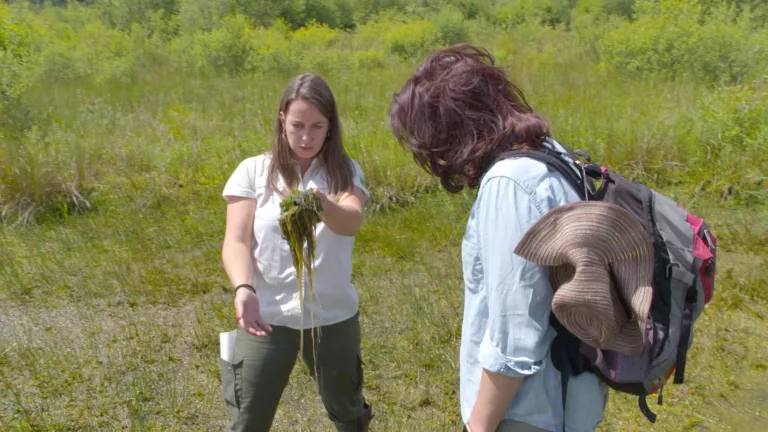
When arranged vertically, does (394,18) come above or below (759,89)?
→ below

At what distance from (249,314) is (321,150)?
69 cm

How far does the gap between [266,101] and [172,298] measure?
5.89 meters

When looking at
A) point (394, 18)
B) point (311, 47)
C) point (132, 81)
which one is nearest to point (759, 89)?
point (132, 81)

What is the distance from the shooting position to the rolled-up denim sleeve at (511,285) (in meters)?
→ 1.67

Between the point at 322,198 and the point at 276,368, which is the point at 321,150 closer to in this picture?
the point at 322,198

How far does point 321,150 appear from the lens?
2.78m

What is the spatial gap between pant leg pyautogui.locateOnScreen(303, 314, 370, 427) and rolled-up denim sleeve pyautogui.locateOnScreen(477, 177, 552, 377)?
1.12m

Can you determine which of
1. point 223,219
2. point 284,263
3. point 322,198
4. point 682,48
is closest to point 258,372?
point 284,263

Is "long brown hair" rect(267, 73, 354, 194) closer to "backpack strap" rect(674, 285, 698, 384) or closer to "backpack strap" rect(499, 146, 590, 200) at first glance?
"backpack strap" rect(499, 146, 590, 200)

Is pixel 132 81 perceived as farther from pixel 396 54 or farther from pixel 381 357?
pixel 381 357

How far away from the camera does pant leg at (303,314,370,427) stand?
275cm

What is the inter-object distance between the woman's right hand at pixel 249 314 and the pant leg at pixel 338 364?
0.74 feet

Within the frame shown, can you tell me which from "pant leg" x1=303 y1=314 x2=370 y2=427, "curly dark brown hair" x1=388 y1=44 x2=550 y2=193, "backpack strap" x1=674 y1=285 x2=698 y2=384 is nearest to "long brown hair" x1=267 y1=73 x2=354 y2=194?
"pant leg" x1=303 y1=314 x2=370 y2=427

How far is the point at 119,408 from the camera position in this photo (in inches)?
154
